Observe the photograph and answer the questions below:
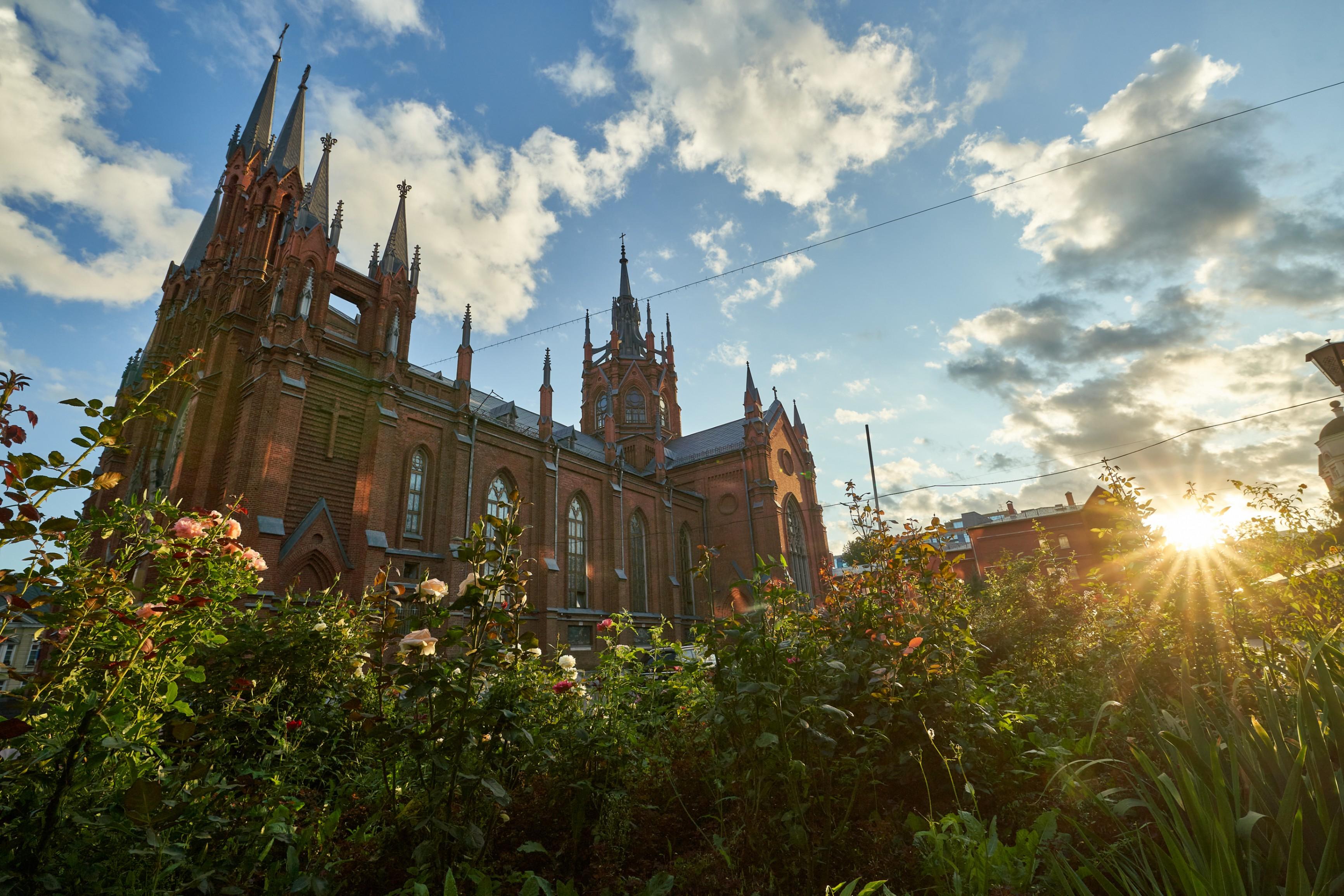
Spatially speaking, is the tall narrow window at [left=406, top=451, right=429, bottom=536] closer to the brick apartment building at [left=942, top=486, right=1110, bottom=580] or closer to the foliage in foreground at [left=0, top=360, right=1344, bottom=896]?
the foliage in foreground at [left=0, top=360, right=1344, bottom=896]

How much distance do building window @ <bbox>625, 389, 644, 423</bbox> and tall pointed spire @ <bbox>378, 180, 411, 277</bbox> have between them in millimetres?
20030

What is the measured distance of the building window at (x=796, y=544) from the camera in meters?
37.3

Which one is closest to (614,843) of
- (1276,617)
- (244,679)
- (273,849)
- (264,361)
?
(273,849)

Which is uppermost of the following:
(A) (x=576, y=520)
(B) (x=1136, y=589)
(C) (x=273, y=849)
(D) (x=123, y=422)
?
(A) (x=576, y=520)

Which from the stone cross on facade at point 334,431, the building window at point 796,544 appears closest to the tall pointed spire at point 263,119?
the stone cross on facade at point 334,431

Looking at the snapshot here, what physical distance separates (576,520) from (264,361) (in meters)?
14.6

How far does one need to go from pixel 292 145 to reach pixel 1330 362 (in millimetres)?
29924

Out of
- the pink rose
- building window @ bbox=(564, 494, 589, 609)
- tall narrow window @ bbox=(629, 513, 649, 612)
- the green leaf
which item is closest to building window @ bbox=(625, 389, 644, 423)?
tall narrow window @ bbox=(629, 513, 649, 612)

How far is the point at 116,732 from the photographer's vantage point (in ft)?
7.70

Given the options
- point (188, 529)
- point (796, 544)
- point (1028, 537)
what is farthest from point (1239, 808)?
point (1028, 537)

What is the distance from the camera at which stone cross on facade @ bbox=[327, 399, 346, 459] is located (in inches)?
696

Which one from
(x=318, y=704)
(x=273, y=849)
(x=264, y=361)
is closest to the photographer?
(x=273, y=849)

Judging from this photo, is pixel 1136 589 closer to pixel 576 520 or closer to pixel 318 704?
pixel 318 704

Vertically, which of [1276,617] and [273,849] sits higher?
[1276,617]
